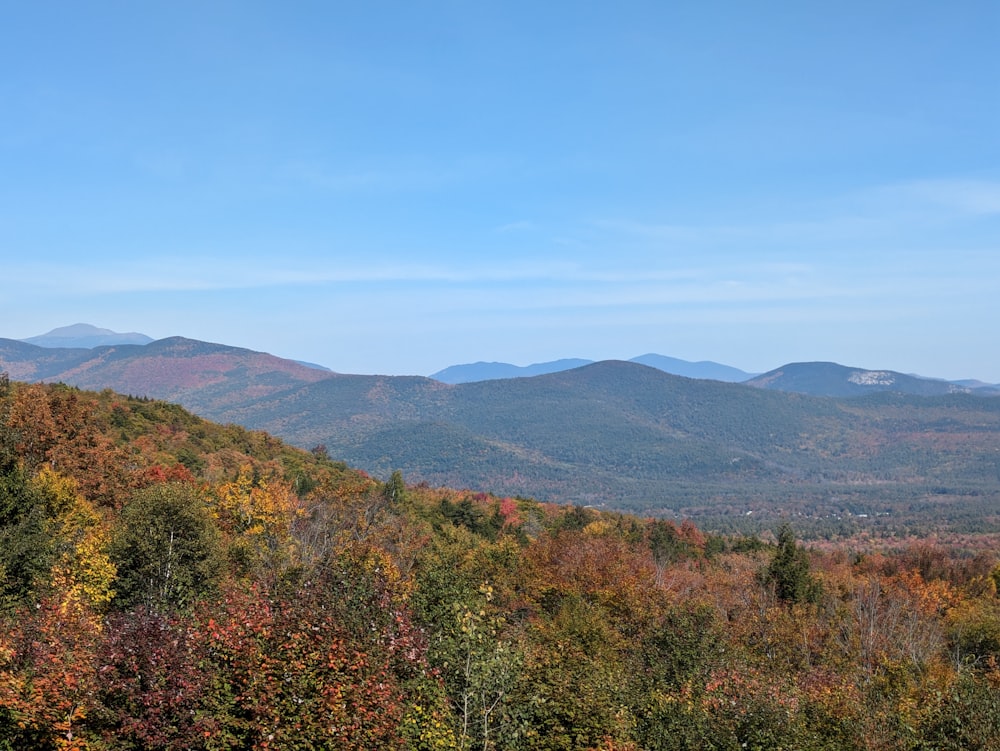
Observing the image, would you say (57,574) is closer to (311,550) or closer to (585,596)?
(311,550)

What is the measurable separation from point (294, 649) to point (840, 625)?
146 ft

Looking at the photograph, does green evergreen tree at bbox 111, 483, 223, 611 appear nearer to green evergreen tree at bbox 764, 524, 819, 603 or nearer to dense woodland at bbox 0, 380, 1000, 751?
dense woodland at bbox 0, 380, 1000, 751

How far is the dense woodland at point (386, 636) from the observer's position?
12.2m

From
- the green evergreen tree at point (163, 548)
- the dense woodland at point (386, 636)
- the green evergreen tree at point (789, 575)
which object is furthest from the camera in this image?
the green evergreen tree at point (789, 575)

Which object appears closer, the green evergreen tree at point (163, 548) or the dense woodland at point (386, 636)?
the dense woodland at point (386, 636)

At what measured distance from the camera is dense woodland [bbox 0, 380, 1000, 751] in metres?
12.2

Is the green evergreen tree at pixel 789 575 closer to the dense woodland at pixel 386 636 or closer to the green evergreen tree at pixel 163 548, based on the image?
the dense woodland at pixel 386 636

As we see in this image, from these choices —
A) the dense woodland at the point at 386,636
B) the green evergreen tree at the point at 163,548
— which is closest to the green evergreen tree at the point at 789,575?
the dense woodland at the point at 386,636

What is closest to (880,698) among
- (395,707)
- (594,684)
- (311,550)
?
(594,684)

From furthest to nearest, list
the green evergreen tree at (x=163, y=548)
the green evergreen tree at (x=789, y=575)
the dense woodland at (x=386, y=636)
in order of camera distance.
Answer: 1. the green evergreen tree at (x=789, y=575)
2. the green evergreen tree at (x=163, y=548)
3. the dense woodland at (x=386, y=636)

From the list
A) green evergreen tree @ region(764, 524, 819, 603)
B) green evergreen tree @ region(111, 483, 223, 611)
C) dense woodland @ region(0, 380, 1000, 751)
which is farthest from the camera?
green evergreen tree @ region(764, 524, 819, 603)

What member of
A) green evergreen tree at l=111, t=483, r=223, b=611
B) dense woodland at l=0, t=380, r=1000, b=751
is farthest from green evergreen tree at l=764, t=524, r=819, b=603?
green evergreen tree at l=111, t=483, r=223, b=611

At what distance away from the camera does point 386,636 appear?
570 inches

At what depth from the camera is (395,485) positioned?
262ft
